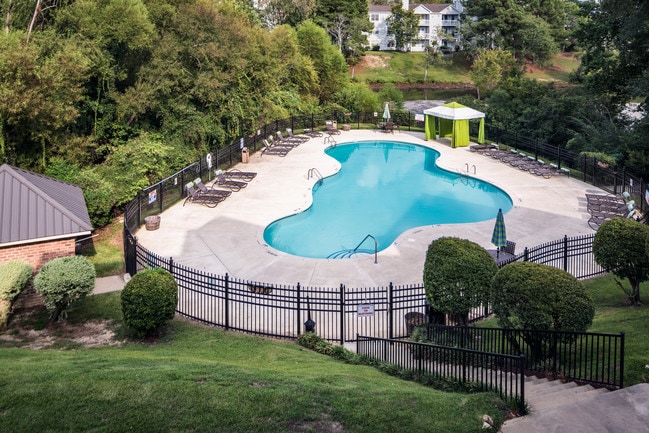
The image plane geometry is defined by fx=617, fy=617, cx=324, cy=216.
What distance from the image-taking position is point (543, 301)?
10.4 meters

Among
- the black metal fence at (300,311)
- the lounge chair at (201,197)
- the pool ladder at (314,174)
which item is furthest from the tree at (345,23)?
the black metal fence at (300,311)

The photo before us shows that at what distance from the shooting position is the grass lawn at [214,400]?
7.96 m

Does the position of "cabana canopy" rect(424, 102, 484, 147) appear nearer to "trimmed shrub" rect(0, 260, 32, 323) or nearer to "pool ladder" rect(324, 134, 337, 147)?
"pool ladder" rect(324, 134, 337, 147)

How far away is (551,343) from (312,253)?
11685mm

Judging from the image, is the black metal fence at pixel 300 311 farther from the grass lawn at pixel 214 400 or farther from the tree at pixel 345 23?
the tree at pixel 345 23

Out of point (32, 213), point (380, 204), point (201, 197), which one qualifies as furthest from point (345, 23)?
point (32, 213)

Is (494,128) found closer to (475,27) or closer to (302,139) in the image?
(302,139)

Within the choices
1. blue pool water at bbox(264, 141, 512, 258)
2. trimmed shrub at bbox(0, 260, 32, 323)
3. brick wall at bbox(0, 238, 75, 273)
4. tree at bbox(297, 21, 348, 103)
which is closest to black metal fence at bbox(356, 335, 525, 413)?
trimmed shrub at bbox(0, 260, 32, 323)

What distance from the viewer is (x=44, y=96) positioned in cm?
2078

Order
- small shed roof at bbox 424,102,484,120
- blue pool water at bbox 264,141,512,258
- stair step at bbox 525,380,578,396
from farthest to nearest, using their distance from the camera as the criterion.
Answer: small shed roof at bbox 424,102,484,120
blue pool water at bbox 264,141,512,258
stair step at bbox 525,380,578,396

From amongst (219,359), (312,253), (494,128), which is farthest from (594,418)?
(494,128)

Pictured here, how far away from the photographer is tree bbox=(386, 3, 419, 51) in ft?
296

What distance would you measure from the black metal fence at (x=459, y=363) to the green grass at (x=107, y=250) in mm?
9624

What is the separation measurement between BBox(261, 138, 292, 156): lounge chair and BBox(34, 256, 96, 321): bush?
20.5 meters
